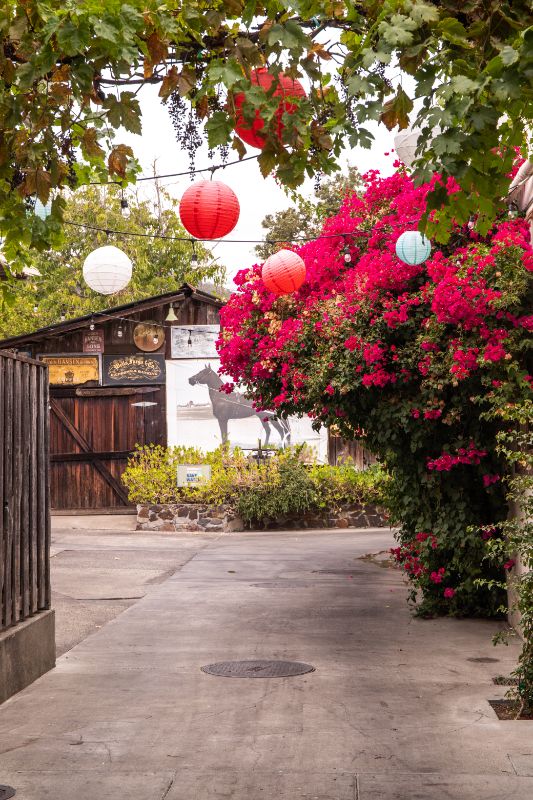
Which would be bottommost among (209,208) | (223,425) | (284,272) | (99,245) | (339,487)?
(339,487)

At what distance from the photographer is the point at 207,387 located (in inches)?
963

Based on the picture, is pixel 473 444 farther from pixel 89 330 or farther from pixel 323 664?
pixel 89 330

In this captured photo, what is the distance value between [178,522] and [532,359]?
13651 mm

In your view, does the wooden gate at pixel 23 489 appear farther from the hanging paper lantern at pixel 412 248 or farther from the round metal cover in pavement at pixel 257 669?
the hanging paper lantern at pixel 412 248

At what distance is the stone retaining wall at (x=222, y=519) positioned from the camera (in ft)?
72.4

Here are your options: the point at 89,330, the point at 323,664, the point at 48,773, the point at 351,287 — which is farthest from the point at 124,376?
the point at 48,773

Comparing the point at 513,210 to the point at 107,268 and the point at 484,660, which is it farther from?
the point at 107,268

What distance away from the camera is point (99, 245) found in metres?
33.7

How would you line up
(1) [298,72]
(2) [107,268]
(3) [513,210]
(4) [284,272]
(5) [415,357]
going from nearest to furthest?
(1) [298,72]
(5) [415,357]
(3) [513,210]
(4) [284,272]
(2) [107,268]

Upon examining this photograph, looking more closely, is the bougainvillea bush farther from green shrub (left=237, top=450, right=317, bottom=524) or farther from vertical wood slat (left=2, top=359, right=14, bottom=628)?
green shrub (left=237, top=450, right=317, bottom=524)

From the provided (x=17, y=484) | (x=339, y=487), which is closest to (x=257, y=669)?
(x=17, y=484)

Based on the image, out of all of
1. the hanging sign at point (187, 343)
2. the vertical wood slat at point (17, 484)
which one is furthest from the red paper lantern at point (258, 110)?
the hanging sign at point (187, 343)

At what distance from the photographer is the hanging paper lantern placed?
371 inches

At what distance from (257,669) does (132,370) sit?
649 inches
